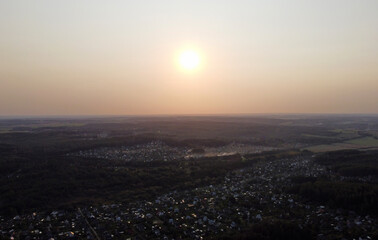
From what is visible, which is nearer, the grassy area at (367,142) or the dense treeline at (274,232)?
the dense treeline at (274,232)

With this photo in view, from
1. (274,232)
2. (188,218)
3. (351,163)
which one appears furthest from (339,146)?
(188,218)

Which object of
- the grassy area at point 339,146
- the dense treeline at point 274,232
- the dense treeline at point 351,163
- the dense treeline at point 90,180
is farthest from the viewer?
the grassy area at point 339,146

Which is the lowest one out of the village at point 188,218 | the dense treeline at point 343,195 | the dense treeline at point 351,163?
the village at point 188,218

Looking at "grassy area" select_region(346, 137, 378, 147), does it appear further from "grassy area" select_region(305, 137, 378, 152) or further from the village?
the village

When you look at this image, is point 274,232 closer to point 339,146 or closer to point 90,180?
point 90,180

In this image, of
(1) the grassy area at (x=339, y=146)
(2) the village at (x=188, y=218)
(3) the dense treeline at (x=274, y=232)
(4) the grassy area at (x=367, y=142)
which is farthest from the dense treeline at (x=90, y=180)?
(4) the grassy area at (x=367, y=142)

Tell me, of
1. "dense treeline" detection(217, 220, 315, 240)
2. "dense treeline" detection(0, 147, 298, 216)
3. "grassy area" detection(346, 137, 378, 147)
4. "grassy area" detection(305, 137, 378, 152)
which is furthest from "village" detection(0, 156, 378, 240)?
"grassy area" detection(346, 137, 378, 147)

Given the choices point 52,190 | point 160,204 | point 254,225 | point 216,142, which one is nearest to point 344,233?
point 254,225

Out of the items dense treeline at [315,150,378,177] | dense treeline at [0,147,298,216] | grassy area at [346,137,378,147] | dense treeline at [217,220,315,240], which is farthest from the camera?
grassy area at [346,137,378,147]

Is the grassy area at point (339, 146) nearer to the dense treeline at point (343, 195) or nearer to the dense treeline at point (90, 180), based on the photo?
the dense treeline at point (90, 180)
